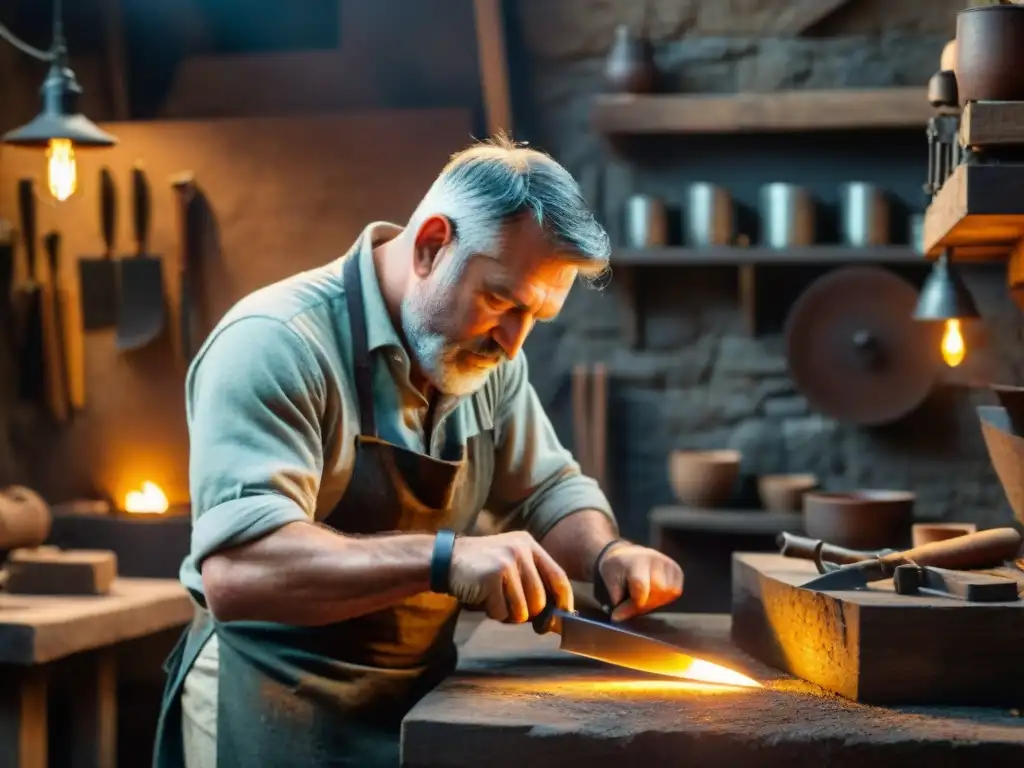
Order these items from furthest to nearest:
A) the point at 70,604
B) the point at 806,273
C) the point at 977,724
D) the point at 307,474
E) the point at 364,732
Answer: the point at 806,273 < the point at 70,604 < the point at 364,732 < the point at 307,474 < the point at 977,724

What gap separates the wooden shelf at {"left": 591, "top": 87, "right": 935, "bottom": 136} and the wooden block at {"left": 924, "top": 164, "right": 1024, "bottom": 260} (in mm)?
2821

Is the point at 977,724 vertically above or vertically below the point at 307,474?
below

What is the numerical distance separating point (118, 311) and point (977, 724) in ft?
15.9

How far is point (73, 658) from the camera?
13.7 ft

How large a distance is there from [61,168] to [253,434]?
8.89 ft

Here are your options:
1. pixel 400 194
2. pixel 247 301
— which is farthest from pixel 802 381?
pixel 247 301

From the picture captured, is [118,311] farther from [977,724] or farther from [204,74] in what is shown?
[977,724]

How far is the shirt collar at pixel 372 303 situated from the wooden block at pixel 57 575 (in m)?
1.97

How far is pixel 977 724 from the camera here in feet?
6.91

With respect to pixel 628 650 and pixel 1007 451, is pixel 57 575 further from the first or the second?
pixel 1007 451

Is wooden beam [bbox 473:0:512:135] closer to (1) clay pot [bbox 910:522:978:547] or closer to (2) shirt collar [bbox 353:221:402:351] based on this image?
(2) shirt collar [bbox 353:221:402:351]

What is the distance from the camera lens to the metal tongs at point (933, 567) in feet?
7.39

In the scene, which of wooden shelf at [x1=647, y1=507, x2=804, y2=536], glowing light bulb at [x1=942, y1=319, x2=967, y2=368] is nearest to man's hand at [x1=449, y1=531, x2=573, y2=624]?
glowing light bulb at [x1=942, y1=319, x2=967, y2=368]

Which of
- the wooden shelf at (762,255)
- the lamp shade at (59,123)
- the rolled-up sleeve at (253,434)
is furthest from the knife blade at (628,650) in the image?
the wooden shelf at (762,255)
